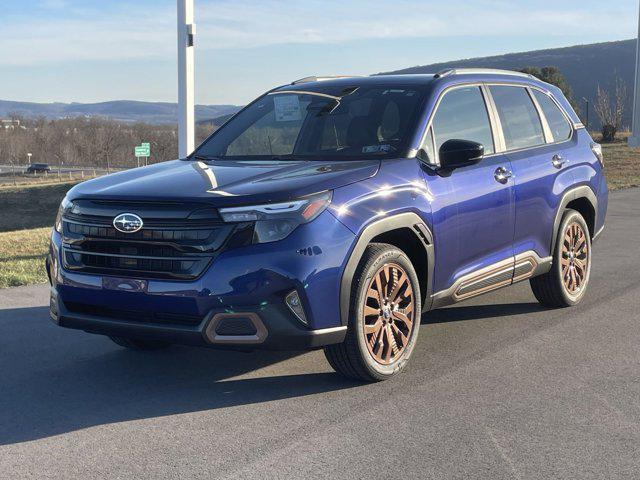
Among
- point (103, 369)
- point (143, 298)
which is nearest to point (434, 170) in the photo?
point (143, 298)

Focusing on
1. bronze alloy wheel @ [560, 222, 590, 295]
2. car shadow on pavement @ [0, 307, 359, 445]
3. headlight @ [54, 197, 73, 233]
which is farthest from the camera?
bronze alloy wheel @ [560, 222, 590, 295]

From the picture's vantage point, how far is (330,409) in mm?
4574

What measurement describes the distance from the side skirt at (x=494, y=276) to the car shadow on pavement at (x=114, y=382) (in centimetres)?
Answer: 100

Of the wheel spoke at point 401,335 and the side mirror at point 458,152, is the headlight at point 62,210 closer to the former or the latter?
the wheel spoke at point 401,335

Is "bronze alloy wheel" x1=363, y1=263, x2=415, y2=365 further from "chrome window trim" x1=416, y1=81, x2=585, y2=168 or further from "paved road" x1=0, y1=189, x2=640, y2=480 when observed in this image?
"chrome window trim" x1=416, y1=81, x2=585, y2=168

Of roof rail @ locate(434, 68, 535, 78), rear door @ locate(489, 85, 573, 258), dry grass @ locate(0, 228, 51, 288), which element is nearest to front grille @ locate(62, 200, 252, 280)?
roof rail @ locate(434, 68, 535, 78)

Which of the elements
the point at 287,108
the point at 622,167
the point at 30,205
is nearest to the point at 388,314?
the point at 287,108

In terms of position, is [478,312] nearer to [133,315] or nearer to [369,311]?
[369,311]

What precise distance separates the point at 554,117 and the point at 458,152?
6.74 ft

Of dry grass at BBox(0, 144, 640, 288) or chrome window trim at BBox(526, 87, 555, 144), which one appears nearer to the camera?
chrome window trim at BBox(526, 87, 555, 144)

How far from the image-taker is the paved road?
12.6 feet

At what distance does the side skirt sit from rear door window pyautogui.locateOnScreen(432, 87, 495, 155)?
0.84 m

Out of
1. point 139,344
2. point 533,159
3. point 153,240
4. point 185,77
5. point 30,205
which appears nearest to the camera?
point 153,240

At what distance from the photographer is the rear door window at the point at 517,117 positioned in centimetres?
640
